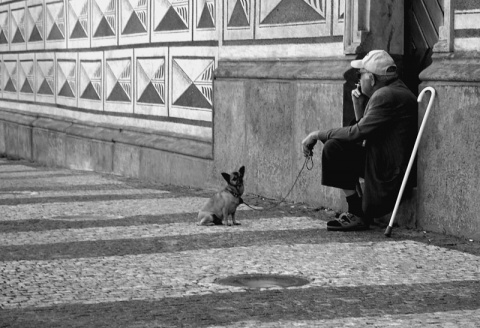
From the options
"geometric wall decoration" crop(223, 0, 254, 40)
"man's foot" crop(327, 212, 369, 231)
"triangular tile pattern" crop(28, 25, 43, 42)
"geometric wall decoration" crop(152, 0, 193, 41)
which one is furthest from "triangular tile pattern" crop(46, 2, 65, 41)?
"man's foot" crop(327, 212, 369, 231)

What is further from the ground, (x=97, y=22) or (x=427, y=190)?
(x=97, y=22)

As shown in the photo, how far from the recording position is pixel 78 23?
722 inches

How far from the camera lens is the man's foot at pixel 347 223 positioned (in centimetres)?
893

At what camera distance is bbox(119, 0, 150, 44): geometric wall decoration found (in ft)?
50.6

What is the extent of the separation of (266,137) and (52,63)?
9.16 meters

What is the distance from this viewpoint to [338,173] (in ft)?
29.9

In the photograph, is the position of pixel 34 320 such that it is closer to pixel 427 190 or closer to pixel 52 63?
pixel 427 190

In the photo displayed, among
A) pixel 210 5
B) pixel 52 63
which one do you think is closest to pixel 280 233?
pixel 210 5

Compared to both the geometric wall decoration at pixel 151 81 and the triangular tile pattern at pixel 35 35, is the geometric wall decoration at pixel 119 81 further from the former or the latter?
the triangular tile pattern at pixel 35 35

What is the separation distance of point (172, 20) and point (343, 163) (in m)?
5.87

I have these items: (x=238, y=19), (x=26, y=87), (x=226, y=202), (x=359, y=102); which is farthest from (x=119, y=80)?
(x=359, y=102)

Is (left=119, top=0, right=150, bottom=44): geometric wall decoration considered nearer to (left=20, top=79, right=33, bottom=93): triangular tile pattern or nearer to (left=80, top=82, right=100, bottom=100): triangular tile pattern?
(left=80, top=82, right=100, bottom=100): triangular tile pattern

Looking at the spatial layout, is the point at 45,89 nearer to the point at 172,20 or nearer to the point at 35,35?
the point at 35,35

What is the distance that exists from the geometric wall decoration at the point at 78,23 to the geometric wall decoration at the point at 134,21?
1.71m
